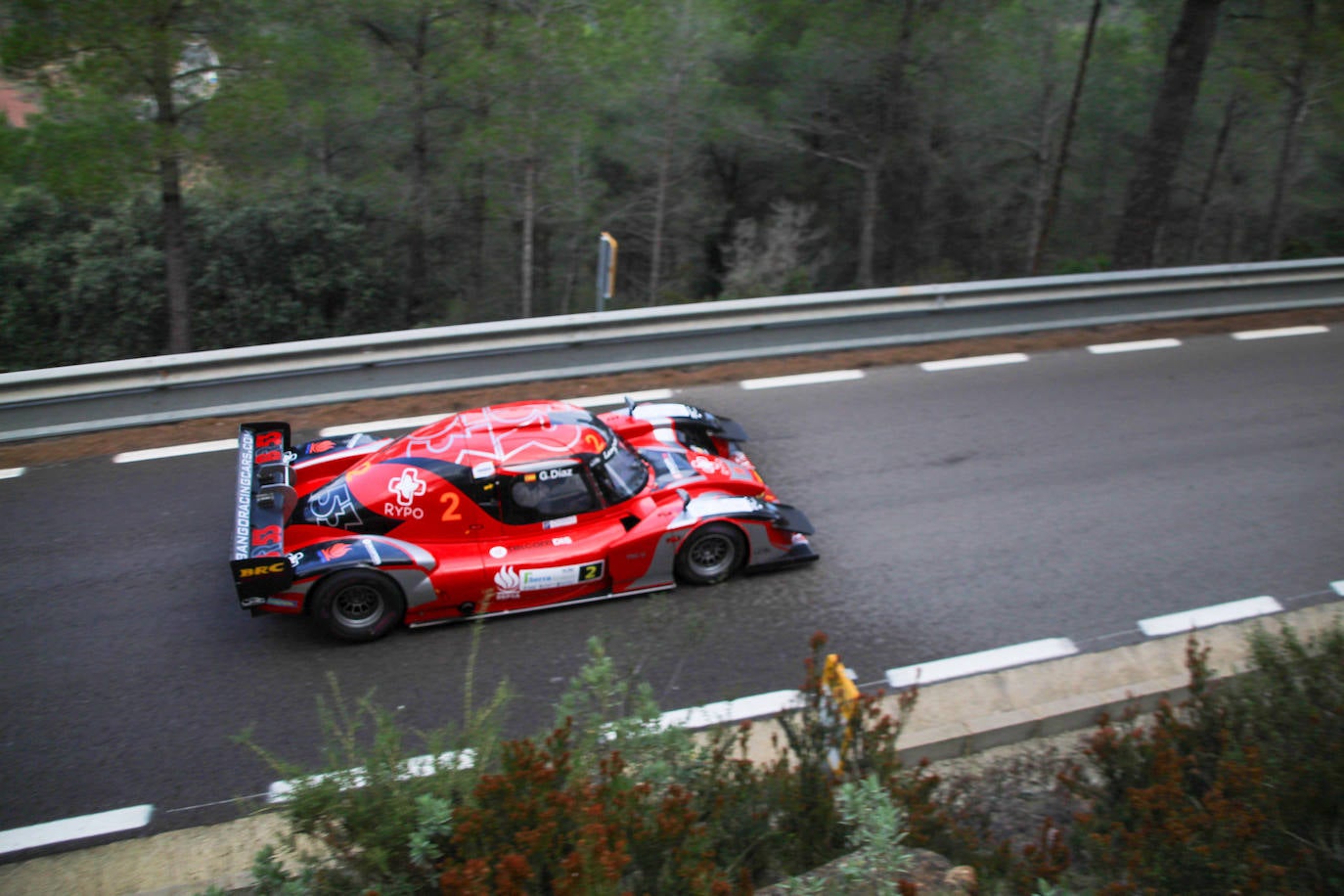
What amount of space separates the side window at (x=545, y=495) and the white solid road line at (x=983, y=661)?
2545 millimetres

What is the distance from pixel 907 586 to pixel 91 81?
11.4m

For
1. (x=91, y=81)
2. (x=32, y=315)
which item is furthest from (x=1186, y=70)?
(x=32, y=315)

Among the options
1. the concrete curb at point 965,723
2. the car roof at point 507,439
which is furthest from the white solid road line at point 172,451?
the concrete curb at point 965,723

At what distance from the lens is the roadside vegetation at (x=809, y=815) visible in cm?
398

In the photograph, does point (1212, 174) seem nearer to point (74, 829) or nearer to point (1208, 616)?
point (1208, 616)

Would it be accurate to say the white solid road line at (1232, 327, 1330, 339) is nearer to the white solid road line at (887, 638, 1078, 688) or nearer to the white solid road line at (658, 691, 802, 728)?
the white solid road line at (887, 638, 1078, 688)

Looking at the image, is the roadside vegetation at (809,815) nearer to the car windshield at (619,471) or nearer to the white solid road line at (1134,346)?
the car windshield at (619,471)

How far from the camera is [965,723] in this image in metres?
6.36

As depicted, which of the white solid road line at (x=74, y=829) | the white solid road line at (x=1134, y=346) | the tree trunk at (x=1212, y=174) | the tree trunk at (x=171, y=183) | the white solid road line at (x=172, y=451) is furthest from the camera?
the tree trunk at (x=1212, y=174)

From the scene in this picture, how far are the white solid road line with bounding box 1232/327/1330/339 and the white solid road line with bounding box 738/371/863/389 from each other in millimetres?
5183

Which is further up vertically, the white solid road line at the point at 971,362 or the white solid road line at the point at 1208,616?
the white solid road line at the point at 971,362

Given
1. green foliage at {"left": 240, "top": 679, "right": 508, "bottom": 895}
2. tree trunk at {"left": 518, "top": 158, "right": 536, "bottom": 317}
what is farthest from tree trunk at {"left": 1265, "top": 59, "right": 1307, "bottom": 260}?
green foliage at {"left": 240, "top": 679, "right": 508, "bottom": 895}

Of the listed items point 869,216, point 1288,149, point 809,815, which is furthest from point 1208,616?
point 1288,149

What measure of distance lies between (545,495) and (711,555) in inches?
53.1
